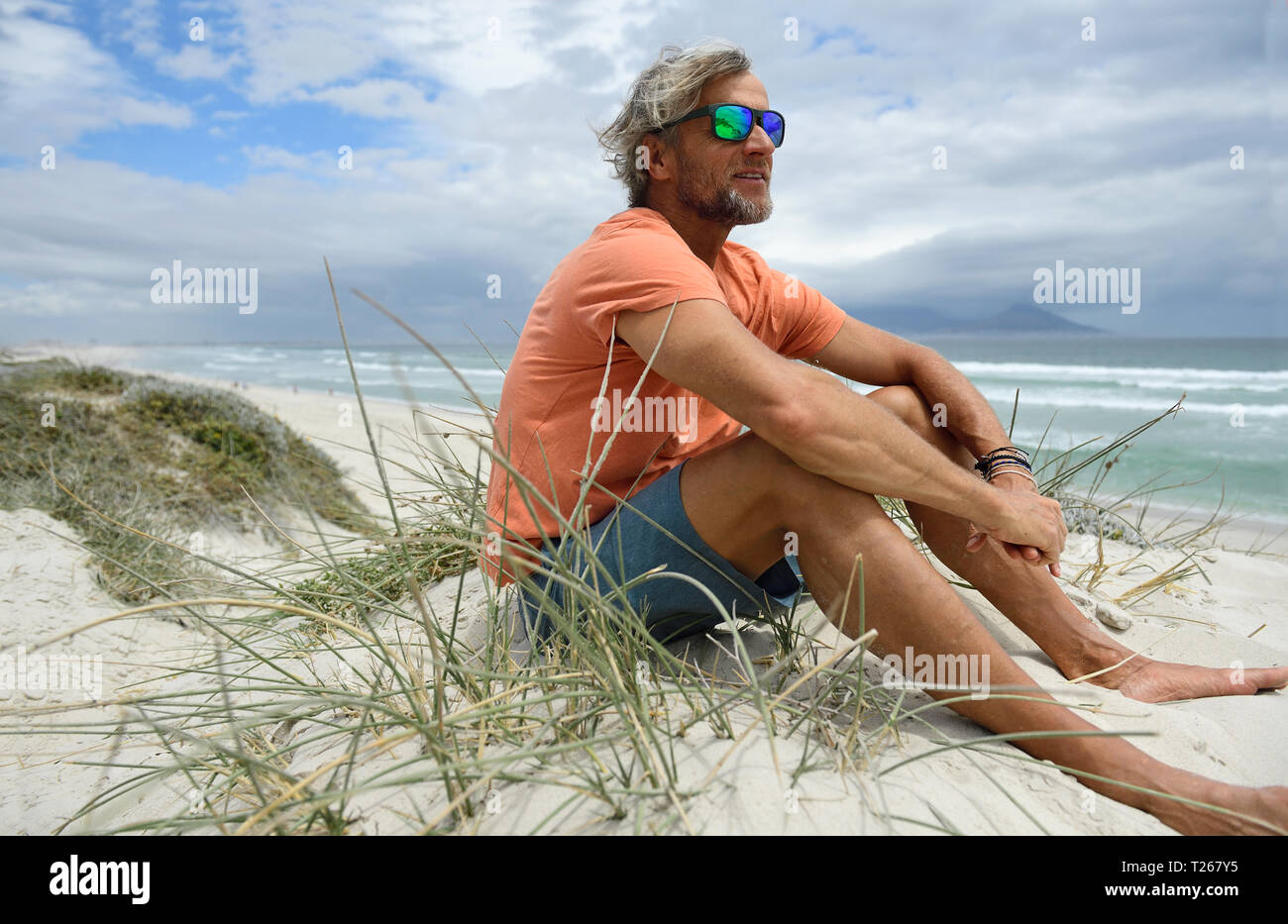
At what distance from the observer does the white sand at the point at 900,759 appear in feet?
4.12

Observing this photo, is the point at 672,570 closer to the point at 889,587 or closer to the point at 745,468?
the point at 745,468

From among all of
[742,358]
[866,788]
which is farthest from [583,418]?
[866,788]

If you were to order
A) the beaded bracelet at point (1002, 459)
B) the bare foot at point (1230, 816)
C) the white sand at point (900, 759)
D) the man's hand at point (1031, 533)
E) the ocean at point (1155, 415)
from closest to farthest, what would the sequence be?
1. the white sand at point (900, 759)
2. the bare foot at point (1230, 816)
3. the man's hand at point (1031, 533)
4. the beaded bracelet at point (1002, 459)
5. the ocean at point (1155, 415)

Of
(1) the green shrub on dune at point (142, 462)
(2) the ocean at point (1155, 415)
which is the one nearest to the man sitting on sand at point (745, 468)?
(2) the ocean at point (1155, 415)

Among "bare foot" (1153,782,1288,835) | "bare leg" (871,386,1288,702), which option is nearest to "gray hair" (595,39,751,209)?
"bare leg" (871,386,1288,702)

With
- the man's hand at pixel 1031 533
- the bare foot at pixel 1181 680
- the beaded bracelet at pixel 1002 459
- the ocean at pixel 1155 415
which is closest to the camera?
the man's hand at pixel 1031 533

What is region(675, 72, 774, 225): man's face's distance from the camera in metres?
2.36

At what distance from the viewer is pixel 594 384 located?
206 centimetres

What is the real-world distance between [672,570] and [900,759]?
0.66 meters

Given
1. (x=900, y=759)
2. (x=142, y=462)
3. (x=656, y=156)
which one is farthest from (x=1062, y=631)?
(x=142, y=462)

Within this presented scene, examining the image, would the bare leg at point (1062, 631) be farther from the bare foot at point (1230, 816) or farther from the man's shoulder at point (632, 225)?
the man's shoulder at point (632, 225)

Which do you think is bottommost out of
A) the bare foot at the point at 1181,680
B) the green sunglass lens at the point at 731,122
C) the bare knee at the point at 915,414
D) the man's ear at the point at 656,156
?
the bare foot at the point at 1181,680

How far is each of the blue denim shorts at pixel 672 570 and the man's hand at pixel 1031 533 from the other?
1.58 ft
